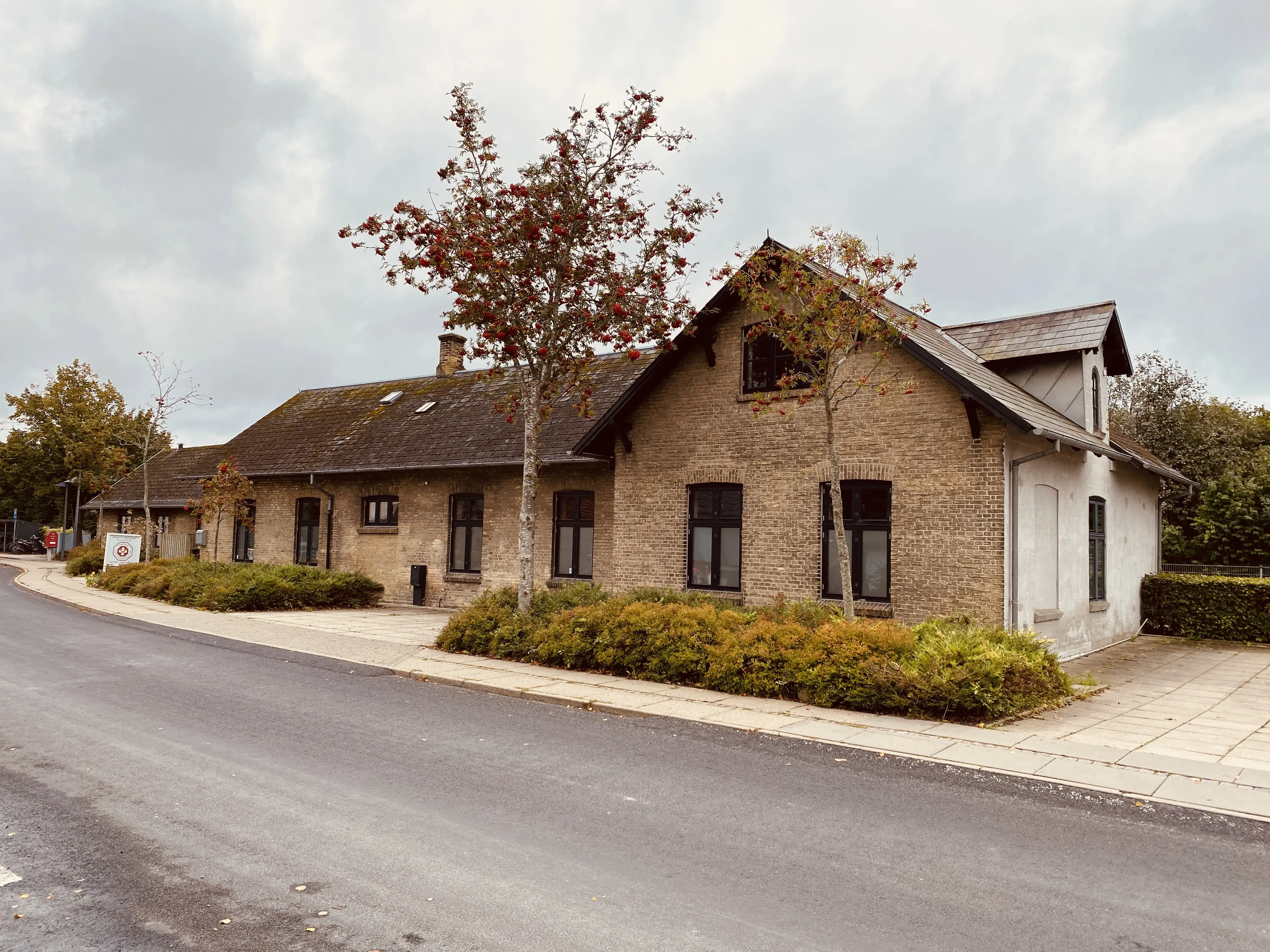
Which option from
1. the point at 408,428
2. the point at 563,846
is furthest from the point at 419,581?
the point at 563,846

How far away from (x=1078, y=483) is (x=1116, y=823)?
10234 millimetres

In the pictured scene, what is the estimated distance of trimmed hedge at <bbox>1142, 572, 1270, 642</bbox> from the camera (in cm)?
1736

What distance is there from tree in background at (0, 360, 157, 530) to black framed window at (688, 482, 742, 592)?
41943 millimetres

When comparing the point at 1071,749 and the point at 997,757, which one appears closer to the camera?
the point at 997,757

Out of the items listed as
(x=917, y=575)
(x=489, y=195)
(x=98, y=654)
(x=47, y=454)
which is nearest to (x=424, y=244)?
(x=489, y=195)

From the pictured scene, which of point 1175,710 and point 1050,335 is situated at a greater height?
point 1050,335

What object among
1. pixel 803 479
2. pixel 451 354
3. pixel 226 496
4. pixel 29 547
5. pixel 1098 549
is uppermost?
pixel 451 354

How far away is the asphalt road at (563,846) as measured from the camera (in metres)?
3.96

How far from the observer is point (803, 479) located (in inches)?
538

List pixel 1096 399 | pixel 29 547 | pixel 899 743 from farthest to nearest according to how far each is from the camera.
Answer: pixel 29 547 < pixel 1096 399 < pixel 899 743

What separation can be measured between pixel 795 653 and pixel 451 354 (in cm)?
2012

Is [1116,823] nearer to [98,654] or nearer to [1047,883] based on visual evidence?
[1047,883]

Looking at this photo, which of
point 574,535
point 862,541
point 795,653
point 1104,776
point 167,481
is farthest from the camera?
point 167,481

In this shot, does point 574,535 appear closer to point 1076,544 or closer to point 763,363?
point 763,363
